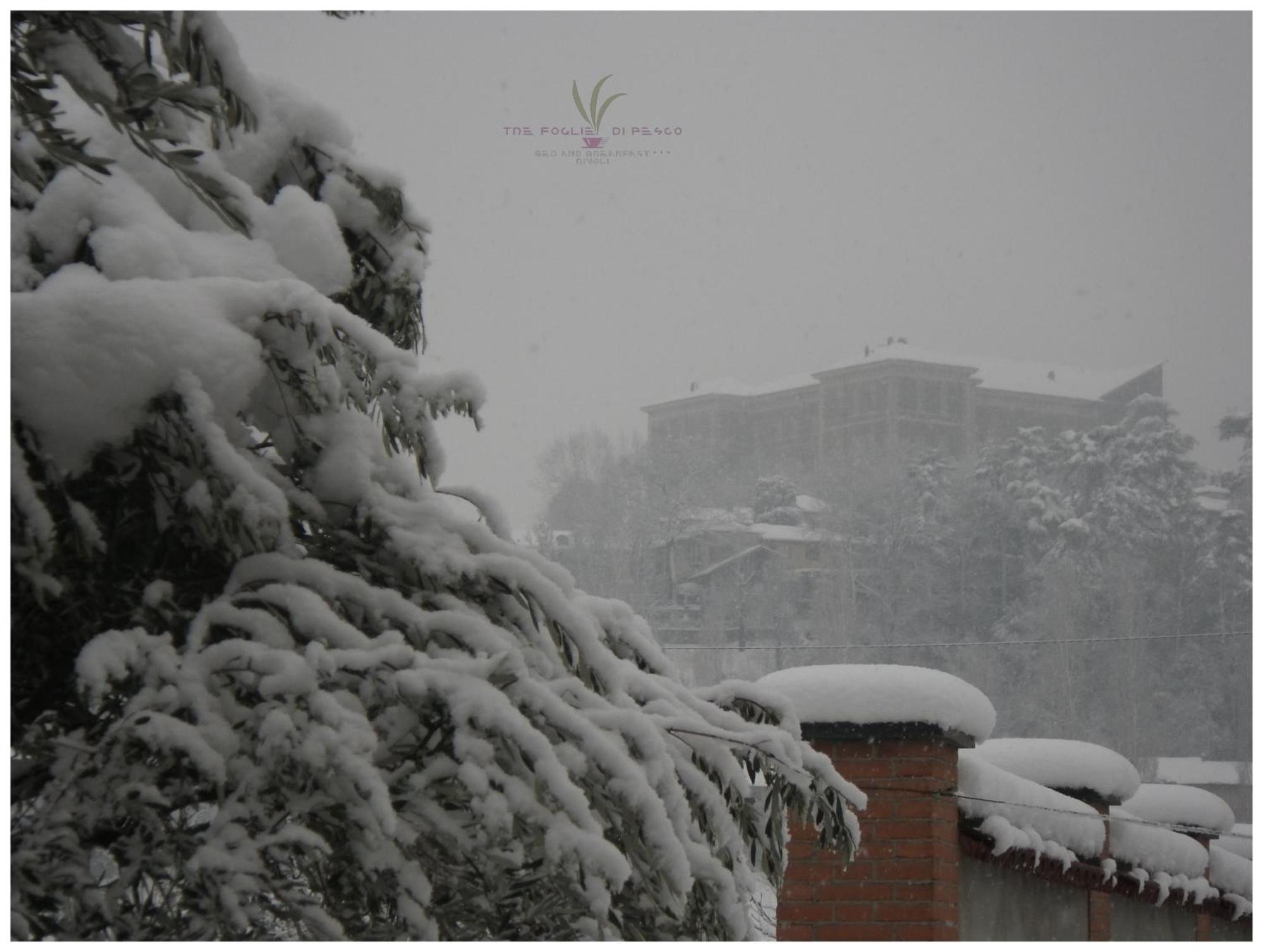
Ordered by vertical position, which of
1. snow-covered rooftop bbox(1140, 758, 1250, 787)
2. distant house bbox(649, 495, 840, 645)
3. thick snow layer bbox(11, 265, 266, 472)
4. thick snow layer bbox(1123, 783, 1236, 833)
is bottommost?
snow-covered rooftop bbox(1140, 758, 1250, 787)

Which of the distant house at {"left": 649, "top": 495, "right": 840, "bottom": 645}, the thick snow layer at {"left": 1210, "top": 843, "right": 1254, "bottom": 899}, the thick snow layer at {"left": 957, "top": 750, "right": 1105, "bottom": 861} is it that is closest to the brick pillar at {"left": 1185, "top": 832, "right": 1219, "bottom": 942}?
the thick snow layer at {"left": 1210, "top": 843, "right": 1254, "bottom": 899}

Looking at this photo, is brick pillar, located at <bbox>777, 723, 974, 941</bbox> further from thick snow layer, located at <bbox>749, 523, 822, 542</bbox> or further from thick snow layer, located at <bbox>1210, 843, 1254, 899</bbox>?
thick snow layer, located at <bbox>749, 523, 822, 542</bbox>

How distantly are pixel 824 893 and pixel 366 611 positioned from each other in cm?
192

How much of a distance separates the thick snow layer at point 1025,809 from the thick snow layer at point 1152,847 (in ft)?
0.91

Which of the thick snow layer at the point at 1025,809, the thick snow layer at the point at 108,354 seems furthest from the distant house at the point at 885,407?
the thick snow layer at the point at 108,354

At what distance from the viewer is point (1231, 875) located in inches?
221

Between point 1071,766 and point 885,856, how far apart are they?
4.48 feet

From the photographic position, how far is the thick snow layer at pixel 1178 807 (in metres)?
5.82

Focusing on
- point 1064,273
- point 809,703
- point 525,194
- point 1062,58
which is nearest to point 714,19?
point 525,194

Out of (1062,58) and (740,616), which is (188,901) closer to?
(740,616)

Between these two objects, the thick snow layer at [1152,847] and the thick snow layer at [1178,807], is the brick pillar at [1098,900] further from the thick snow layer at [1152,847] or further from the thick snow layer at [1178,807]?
the thick snow layer at [1178,807]

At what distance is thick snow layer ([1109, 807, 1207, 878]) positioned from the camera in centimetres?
456

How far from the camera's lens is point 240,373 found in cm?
175

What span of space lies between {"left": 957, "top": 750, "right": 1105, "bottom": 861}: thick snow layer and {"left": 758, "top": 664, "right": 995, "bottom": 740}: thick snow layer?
22 centimetres
